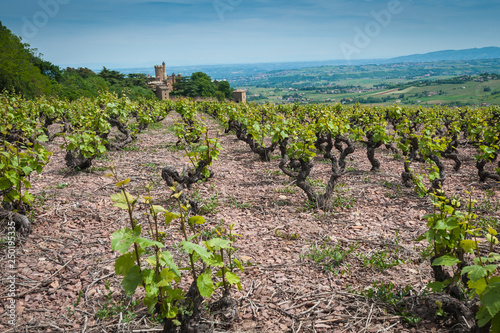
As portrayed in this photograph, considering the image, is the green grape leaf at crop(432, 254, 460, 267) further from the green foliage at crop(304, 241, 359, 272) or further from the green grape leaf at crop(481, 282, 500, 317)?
the green foliage at crop(304, 241, 359, 272)

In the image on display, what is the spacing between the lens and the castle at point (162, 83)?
3413 inches

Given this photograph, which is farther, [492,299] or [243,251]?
[243,251]

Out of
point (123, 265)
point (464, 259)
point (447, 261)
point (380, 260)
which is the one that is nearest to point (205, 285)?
point (123, 265)

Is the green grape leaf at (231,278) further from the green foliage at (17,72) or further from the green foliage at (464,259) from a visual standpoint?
the green foliage at (17,72)

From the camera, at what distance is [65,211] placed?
620 cm

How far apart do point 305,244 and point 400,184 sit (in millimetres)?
4967

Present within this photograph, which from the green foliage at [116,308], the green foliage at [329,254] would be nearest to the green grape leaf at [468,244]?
the green foliage at [329,254]

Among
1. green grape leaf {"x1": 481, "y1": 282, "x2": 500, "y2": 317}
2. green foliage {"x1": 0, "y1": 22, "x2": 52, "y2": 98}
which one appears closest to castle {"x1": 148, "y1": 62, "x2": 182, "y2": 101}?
green foliage {"x1": 0, "y1": 22, "x2": 52, "y2": 98}

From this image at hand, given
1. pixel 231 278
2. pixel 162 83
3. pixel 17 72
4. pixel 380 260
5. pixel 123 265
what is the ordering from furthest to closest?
pixel 162 83 < pixel 17 72 < pixel 380 260 < pixel 231 278 < pixel 123 265

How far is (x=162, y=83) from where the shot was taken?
102 meters

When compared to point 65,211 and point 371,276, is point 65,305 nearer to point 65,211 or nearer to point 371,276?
point 65,211

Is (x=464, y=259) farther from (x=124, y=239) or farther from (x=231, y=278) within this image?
(x=124, y=239)

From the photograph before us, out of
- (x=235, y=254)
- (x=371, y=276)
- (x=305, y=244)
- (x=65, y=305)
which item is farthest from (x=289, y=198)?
(x=65, y=305)

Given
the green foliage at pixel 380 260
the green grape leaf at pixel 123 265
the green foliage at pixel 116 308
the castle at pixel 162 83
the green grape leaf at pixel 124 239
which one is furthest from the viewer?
the castle at pixel 162 83
